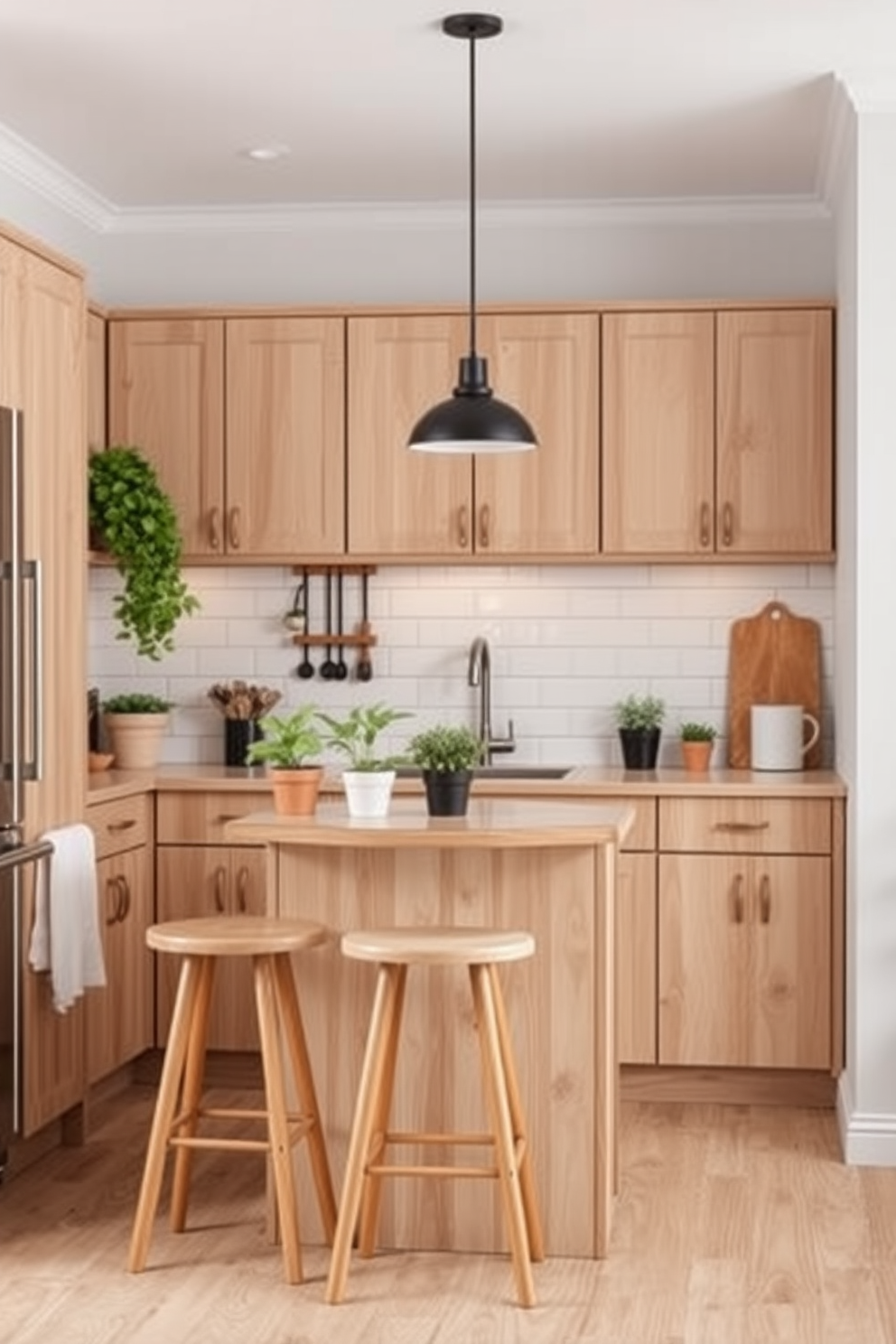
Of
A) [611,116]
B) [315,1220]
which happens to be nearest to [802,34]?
[611,116]

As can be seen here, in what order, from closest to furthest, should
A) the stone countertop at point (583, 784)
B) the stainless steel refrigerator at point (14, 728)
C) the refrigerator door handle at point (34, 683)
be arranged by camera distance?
the stainless steel refrigerator at point (14, 728) → the refrigerator door handle at point (34, 683) → the stone countertop at point (583, 784)

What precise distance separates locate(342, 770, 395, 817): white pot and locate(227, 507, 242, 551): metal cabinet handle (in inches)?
81.6

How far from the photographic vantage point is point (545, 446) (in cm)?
661

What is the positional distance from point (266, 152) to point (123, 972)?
7.93 feet

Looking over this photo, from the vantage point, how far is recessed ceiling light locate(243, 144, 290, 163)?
6.24 m

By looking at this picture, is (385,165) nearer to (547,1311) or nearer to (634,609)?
(634,609)

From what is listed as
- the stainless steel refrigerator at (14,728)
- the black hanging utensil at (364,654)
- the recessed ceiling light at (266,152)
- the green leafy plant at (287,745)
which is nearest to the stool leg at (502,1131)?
the green leafy plant at (287,745)

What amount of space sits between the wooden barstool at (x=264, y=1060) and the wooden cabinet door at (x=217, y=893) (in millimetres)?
1660

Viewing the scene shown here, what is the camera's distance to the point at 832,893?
20.2 ft

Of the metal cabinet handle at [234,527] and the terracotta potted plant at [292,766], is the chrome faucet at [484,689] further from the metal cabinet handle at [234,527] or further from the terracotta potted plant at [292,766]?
the terracotta potted plant at [292,766]

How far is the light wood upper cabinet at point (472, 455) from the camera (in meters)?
6.60

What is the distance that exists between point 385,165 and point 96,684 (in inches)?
77.2

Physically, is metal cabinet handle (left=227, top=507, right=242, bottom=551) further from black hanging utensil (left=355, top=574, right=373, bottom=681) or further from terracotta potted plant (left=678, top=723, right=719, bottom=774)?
terracotta potted plant (left=678, top=723, right=719, bottom=774)

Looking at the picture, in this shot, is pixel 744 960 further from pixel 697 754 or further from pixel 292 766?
pixel 292 766
